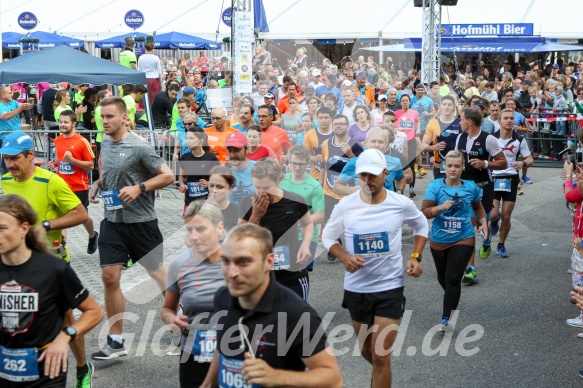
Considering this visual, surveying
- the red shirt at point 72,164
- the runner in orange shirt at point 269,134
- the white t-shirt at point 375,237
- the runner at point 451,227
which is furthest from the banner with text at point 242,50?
the white t-shirt at point 375,237

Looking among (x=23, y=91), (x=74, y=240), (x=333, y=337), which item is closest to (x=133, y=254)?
(x=333, y=337)

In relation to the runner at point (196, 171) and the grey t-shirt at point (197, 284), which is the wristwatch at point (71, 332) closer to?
the grey t-shirt at point (197, 284)

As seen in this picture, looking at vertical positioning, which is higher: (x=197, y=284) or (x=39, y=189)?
(x=39, y=189)

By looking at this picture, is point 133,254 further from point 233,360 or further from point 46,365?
point 233,360

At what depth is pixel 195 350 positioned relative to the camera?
187 inches

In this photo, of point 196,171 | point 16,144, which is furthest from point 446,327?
point 16,144

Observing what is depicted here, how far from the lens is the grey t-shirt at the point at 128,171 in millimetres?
6992

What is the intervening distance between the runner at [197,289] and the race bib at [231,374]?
3.17 ft

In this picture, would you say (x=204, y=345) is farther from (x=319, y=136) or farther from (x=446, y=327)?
(x=319, y=136)

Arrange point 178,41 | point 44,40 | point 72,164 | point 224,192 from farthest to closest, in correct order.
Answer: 1. point 44,40
2. point 178,41
3. point 72,164
4. point 224,192

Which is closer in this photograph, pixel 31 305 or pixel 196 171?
pixel 31 305

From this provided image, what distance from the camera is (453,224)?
7.87 meters

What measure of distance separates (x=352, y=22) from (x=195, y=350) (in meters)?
25.8

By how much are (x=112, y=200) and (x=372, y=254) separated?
2270 mm
